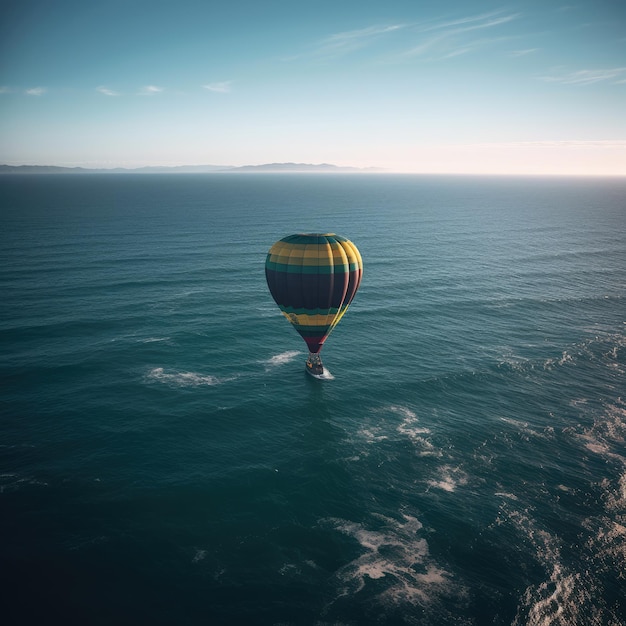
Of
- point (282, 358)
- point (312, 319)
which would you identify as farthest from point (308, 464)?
point (282, 358)

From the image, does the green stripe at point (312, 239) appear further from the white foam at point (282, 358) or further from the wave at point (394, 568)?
the wave at point (394, 568)

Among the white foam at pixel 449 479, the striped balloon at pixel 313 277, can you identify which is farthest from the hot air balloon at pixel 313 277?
the white foam at pixel 449 479

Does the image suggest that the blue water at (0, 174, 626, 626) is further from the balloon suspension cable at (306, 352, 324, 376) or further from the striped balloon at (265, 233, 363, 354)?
the striped balloon at (265, 233, 363, 354)

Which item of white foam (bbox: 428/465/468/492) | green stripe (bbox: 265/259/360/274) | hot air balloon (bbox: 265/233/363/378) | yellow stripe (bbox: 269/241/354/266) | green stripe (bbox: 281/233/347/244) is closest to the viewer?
white foam (bbox: 428/465/468/492)

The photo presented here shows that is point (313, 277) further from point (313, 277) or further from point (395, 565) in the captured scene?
point (395, 565)

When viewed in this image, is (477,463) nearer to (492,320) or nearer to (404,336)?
(404,336)

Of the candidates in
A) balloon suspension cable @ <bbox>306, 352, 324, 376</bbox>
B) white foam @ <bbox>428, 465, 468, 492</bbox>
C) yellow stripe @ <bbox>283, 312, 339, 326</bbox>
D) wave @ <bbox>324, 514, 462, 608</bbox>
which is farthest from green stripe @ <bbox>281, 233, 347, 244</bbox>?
wave @ <bbox>324, 514, 462, 608</bbox>
